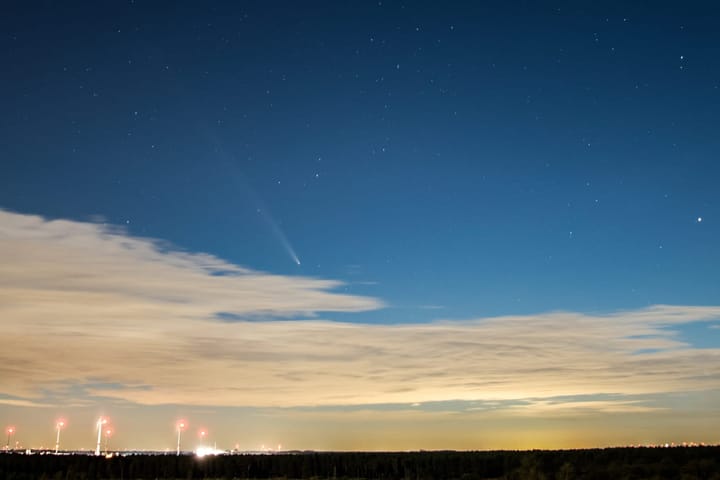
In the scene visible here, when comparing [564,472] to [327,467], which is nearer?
[564,472]

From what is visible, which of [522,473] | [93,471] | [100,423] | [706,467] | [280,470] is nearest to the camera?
[522,473]

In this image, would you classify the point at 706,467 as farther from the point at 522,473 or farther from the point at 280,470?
the point at 280,470

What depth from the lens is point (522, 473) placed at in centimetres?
5809

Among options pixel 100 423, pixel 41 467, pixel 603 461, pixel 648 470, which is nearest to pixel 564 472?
pixel 648 470

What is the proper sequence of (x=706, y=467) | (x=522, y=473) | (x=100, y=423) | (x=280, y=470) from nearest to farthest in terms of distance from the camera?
(x=522, y=473)
(x=706, y=467)
(x=280, y=470)
(x=100, y=423)

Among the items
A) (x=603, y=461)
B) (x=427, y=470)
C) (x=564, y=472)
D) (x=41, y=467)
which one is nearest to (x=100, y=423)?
(x=41, y=467)

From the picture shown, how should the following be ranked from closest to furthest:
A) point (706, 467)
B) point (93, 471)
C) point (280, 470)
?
point (706, 467) → point (93, 471) → point (280, 470)

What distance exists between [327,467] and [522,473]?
171 feet

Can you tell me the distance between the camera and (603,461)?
3617 inches

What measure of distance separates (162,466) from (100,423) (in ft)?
236

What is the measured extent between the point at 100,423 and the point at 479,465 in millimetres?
98285

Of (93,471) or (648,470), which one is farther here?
(93,471)

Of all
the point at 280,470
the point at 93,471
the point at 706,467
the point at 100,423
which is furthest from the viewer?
the point at 100,423

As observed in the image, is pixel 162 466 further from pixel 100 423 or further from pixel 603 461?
pixel 100 423
